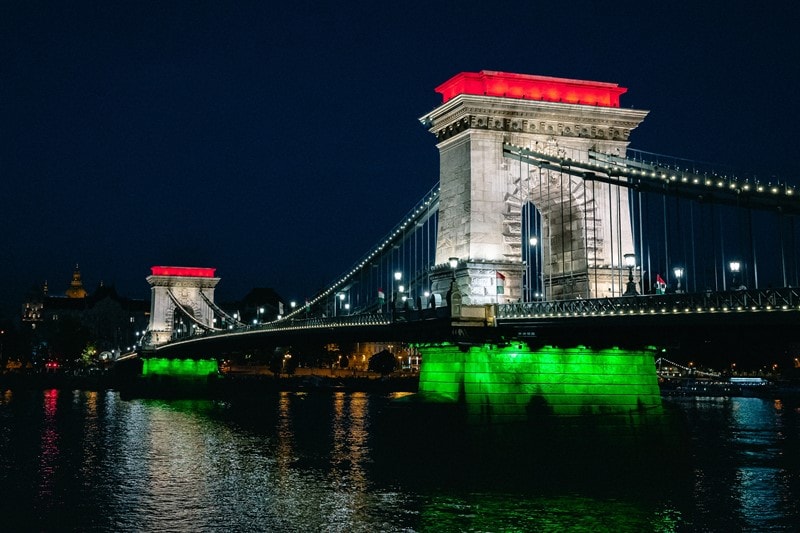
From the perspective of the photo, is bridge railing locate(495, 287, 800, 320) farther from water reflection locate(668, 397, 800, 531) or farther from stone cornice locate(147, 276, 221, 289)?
stone cornice locate(147, 276, 221, 289)

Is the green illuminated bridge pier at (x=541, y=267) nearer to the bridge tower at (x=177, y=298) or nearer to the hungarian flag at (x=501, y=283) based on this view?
the hungarian flag at (x=501, y=283)

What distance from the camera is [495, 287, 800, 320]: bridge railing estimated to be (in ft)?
86.8

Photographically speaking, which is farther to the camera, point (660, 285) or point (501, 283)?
point (501, 283)

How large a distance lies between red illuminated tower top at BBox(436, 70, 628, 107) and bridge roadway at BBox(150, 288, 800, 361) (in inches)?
402

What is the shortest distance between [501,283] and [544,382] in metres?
5.14

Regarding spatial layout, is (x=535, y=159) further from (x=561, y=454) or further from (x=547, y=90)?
(x=561, y=454)

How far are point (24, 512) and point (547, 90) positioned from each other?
90.1 ft

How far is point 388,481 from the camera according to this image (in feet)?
105

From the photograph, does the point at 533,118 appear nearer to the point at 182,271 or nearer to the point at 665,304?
the point at 665,304

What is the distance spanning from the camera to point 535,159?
134 feet

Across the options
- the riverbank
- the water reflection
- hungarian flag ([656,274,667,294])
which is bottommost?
the water reflection

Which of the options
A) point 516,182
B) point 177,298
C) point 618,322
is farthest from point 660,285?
point 177,298

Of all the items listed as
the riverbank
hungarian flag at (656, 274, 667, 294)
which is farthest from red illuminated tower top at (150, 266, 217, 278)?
hungarian flag at (656, 274, 667, 294)

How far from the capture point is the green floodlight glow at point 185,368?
344 ft
